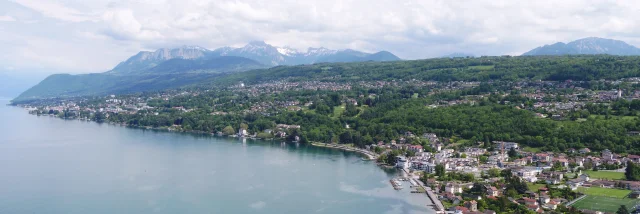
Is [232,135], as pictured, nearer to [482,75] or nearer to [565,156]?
[565,156]

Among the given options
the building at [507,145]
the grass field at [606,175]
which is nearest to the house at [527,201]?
the grass field at [606,175]

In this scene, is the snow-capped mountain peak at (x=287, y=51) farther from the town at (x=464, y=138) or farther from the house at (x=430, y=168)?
the house at (x=430, y=168)

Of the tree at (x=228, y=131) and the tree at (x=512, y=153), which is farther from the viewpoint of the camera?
the tree at (x=228, y=131)

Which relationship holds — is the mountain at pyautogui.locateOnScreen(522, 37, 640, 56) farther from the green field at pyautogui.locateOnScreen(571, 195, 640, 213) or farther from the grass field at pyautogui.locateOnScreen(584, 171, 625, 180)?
the green field at pyautogui.locateOnScreen(571, 195, 640, 213)

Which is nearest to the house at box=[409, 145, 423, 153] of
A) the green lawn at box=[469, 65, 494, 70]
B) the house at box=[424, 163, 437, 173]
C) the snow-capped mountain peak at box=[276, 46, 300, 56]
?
the house at box=[424, 163, 437, 173]

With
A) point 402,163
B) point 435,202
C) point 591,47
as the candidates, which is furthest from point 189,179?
point 591,47

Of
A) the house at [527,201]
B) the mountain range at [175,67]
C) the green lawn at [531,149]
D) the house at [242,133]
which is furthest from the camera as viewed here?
the mountain range at [175,67]
